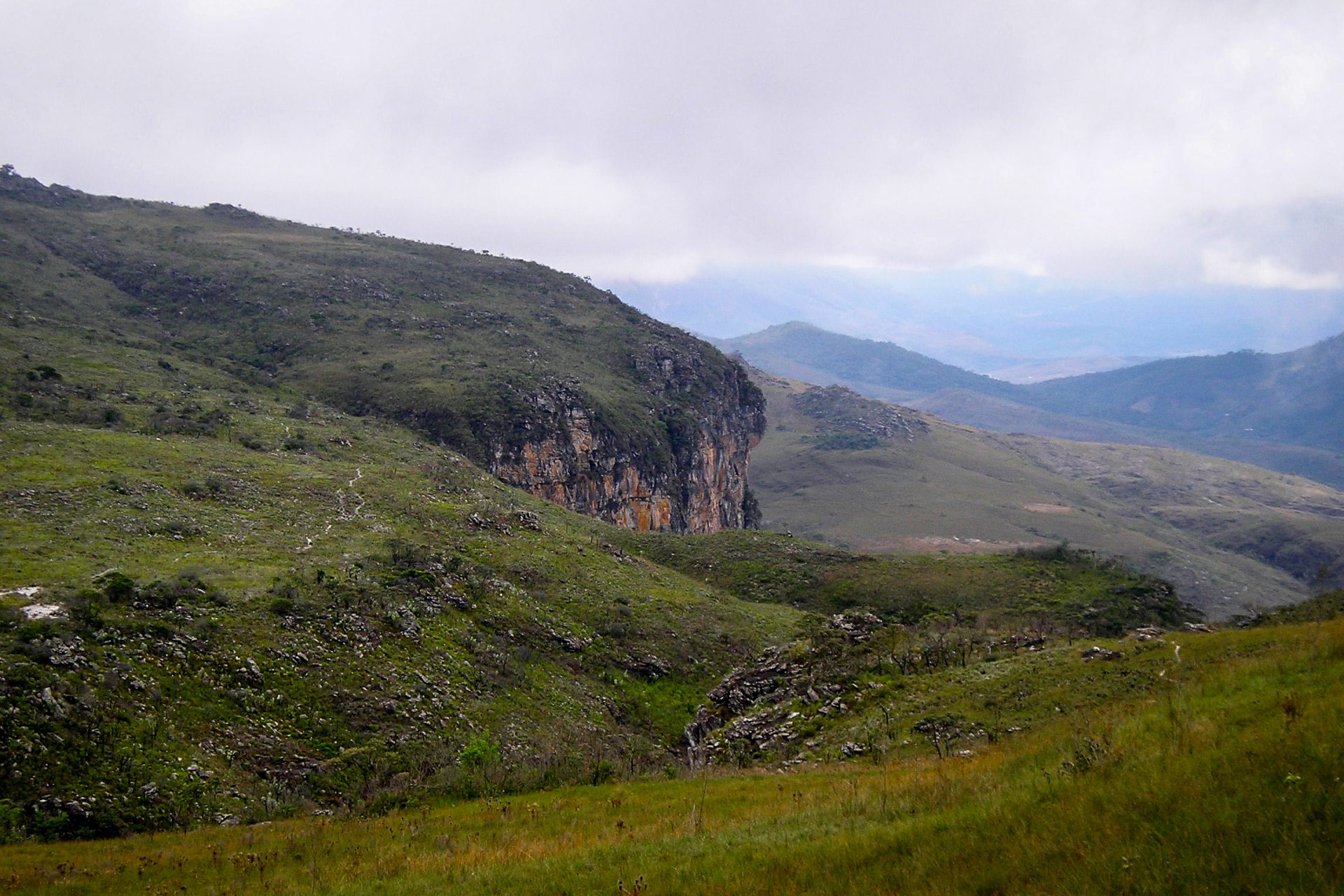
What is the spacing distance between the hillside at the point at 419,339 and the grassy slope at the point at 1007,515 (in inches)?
1653

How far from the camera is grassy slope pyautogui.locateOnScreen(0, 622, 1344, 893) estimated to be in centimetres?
546

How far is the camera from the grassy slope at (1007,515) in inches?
4798

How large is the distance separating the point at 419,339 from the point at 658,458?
29.1 meters

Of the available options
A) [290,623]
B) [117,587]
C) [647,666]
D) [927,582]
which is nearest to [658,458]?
[927,582]

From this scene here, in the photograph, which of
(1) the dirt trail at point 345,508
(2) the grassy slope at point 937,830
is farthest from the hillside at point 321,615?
(2) the grassy slope at point 937,830

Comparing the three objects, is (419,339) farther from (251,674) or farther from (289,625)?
(251,674)

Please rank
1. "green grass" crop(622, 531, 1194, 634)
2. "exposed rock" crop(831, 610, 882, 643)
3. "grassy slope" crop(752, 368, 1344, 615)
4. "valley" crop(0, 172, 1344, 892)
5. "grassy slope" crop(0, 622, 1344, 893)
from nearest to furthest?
"grassy slope" crop(0, 622, 1344, 893) → "valley" crop(0, 172, 1344, 892) → "exposed rock" crop(831, 610, 882, 643) → "green grass" crop(622, 531, 1194, 634) → "grassy slope" crop(752, 368, 1344, 615)

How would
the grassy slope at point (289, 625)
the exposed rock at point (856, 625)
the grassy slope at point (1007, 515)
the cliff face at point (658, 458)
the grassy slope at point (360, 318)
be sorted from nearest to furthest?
the grassy slope at point (289, 625)
the exposed rock at point (856, 625)
the grassy slope at point (360, 318)
the cliff face at point (658, 458)
the grassy slope at point (1007, 515)

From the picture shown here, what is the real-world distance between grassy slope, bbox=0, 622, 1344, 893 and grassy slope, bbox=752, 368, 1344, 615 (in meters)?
111

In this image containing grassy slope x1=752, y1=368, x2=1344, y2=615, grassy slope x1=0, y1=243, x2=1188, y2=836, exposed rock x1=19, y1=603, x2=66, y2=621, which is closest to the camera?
grassy slope x1=0, y1=243, x2=1188, y2=836

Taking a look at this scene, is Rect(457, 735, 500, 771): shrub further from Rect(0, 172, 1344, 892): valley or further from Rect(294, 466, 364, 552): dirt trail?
Rect(294, 466, 364, 552): dirt trail

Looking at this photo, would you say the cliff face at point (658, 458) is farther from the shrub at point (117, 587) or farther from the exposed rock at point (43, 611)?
the exposed rock at point (43, 611)

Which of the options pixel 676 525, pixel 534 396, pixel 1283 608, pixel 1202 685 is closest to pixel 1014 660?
pixel 1202 685

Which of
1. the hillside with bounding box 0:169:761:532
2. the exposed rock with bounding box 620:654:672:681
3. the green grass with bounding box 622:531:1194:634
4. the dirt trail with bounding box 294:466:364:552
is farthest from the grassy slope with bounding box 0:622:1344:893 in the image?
the hillside with bounding box 0:169:761:532
